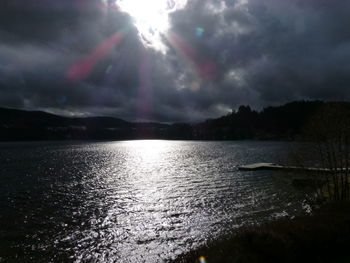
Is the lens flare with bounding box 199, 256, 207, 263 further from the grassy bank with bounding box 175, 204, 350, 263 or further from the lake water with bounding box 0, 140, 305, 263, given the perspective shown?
the lake water with bounding box 0, 140, 305, 263

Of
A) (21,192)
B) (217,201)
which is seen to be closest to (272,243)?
(217,201)

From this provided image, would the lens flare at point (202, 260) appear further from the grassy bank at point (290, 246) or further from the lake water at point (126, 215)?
the lake water at point (126, 215)

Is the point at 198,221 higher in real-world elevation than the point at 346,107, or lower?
lower

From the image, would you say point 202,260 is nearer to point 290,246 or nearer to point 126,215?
point 290,246

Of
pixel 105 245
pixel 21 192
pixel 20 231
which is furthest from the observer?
pixel 21 192

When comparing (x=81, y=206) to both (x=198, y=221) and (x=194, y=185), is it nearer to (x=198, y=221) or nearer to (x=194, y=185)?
(x=198, y=221)

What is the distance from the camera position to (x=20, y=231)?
2488 centimetres

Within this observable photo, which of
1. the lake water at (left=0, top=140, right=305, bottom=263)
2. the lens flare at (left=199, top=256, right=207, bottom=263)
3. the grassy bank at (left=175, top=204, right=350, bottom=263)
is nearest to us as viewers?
the lens flare at (left=199, top=256, right=207, bottom=263)

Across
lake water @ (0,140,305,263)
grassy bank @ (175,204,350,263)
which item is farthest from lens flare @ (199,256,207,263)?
lake water @ (0,140,305,263)

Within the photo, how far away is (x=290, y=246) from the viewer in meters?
15.4

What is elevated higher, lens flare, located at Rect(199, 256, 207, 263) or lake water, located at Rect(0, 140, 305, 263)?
lens flare, located at Rect(199, 256, 207, 263)

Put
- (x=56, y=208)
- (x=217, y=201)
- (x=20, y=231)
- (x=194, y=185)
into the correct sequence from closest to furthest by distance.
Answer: (x=20, y=231) → (x=56, y=208) → (x=217, y=201) → (x=194, y=185)

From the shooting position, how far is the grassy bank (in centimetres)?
1466

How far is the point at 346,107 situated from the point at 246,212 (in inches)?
704
